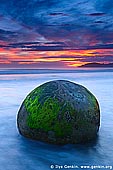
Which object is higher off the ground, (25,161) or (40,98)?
(40,98)

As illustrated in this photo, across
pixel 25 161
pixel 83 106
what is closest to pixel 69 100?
pixel 83 106

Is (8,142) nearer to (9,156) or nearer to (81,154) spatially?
(9,156)

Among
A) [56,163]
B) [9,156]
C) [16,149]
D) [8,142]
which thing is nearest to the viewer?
[56,163]

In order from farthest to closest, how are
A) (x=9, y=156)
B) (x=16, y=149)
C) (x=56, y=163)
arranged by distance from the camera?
(x=16, y=149) < (x=9, y=156) < (x=56, y=163)

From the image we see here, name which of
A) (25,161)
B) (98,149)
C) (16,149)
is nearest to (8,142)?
(16,149)

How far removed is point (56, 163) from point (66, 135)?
27.4 inches

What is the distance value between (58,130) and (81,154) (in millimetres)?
692

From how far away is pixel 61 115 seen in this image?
636cm

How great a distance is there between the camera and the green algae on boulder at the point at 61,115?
6.36 meters

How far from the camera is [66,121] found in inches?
250

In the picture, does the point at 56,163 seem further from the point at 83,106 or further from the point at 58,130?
the point at 83,106

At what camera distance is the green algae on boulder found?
20.9ft

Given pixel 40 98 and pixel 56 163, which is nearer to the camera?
pixel 56 163

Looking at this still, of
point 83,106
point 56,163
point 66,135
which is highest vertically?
point 83,106
